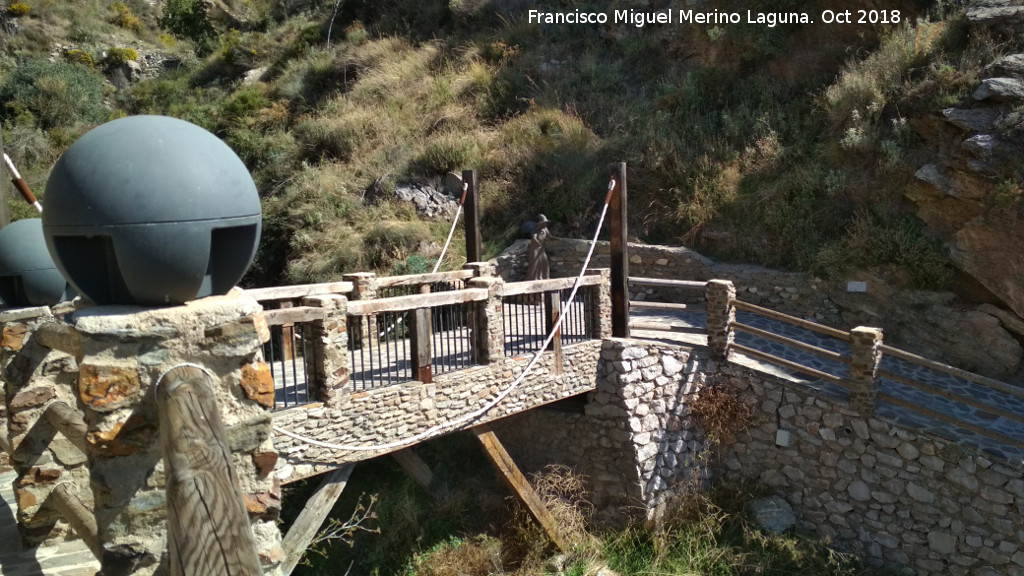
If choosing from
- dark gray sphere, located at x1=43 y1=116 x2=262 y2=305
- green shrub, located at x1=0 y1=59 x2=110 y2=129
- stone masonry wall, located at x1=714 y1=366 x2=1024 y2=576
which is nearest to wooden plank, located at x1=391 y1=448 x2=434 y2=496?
stone masonry wall, located at x1=714 y1=366 x2=1024 y2=576

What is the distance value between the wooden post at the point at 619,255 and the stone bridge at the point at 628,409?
0.45ft

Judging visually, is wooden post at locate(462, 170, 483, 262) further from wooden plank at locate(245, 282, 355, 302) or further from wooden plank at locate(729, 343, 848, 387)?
wooden plank at locate(729, 343, 848, 387)

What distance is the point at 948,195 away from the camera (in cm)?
1055

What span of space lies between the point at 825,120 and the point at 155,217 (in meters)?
13.4

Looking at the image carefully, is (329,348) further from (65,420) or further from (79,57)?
(79,57)

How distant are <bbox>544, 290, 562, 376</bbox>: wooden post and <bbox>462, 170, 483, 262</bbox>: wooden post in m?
2.28

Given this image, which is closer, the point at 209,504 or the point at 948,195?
the point at 209,504

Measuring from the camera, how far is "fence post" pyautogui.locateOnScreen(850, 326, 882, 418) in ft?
26.9

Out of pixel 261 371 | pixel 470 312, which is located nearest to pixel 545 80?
pixel 470 312

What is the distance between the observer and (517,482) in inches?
330

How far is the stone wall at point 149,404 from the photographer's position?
220cm

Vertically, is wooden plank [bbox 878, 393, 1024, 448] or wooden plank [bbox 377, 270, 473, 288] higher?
wooden plank [bbox 377, 270, 473, 288]

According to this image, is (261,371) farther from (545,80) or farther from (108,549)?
(545,80)

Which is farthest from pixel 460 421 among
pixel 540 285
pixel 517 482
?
pixel 540 285
